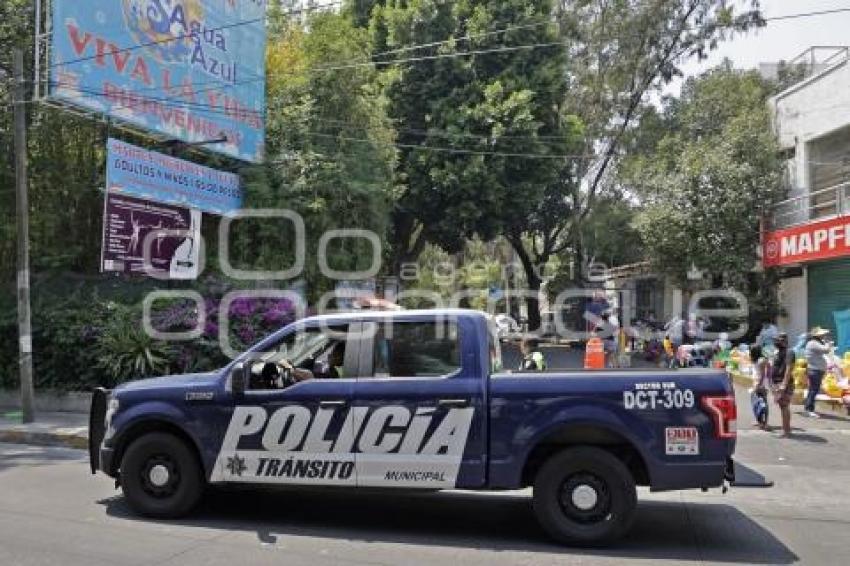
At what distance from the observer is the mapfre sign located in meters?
19.2

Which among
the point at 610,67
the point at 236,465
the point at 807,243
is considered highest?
the point at 610,67

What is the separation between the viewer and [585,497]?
22.9 ft


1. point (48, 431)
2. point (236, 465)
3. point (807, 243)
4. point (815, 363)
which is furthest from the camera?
point (807, 243)

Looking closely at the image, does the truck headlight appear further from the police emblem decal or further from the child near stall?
the child near stall

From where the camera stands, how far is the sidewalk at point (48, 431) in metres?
12.6

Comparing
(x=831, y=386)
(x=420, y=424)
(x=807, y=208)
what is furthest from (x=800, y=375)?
(x=420, y=424)

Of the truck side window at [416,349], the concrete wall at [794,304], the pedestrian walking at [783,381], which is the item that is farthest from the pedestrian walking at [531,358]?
the concrete wall at [794,304]

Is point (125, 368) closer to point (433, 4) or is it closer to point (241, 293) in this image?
point (241, 293)

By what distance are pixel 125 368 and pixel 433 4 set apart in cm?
1753

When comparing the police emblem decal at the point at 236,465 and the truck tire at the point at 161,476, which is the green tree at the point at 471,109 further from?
A: the police emblem decal at the point at 236,465

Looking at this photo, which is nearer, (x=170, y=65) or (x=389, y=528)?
(x=389, y=528)

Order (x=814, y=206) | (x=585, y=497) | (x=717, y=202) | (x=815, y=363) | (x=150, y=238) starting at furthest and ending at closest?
(x=717, y=202) < (x=814, y=206) < (x=150, y=238) < (x=815, y=363) < (x=585, y=497)

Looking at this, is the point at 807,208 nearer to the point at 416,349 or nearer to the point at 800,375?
the point at 800,375

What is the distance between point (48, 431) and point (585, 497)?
915 centimetres
